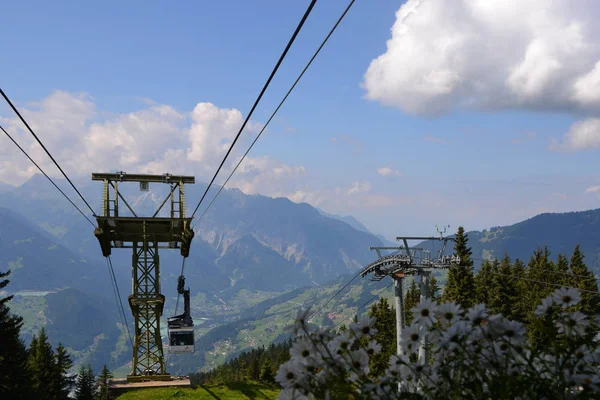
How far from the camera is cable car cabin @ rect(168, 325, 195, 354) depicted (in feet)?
102

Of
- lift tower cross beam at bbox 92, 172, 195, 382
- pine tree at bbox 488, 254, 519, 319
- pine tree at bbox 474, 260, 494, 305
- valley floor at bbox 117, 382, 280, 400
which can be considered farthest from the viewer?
pine tree at bbox 474, 260, 494, 305

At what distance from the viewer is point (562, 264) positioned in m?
69.4

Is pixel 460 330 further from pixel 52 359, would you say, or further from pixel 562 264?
pixel 562 264

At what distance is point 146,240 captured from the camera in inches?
1025

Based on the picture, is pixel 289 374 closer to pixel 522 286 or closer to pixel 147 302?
pixel 147 302

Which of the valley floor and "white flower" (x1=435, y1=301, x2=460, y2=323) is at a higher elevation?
"white flower" (x1=435, y1=301, x2=460, y2=323)

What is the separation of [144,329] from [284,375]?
28.1 metres

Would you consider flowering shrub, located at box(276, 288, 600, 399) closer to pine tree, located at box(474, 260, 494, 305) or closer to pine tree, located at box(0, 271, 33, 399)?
pine tree, located at box(0, 271, 33, 399)

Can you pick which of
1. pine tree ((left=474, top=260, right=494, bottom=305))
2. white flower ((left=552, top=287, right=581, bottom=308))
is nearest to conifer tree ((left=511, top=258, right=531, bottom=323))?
pine tree ((left=474, top=260, right=494, bottom=305))

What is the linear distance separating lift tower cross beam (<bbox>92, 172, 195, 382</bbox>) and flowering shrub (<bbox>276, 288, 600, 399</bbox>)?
2290cm

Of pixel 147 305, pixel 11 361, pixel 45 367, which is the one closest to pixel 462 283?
pixel 147 305

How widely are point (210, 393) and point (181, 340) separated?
8.77m

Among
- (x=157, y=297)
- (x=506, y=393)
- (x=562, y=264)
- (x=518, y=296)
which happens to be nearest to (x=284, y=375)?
(x=506, y=393)

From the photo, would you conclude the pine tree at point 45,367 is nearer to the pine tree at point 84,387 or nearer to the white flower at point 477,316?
the pine tree at point 84,387
